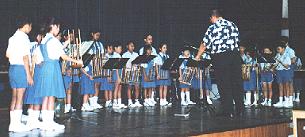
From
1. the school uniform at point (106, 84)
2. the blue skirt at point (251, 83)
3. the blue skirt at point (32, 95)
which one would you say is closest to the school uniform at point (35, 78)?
the blue skirt at point (32, 95)

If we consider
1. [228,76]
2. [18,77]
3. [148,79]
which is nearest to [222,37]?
[228,76]

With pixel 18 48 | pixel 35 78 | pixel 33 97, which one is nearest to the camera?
pixel 18 48

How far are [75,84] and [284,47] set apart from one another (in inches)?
208

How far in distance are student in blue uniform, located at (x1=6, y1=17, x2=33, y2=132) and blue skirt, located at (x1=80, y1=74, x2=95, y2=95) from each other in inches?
130

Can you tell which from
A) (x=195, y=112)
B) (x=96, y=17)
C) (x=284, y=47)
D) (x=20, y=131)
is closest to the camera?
(x=20, y=131)

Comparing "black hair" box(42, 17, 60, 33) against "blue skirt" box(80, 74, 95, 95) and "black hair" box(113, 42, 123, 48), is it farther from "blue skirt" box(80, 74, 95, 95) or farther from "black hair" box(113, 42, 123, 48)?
"black hair" box(113, 42, 123, 48)

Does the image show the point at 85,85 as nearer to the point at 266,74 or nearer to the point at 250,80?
the point at 250,80

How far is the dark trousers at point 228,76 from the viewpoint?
25.5 feet

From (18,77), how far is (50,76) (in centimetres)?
45

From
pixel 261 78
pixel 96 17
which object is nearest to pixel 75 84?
pixel 96 17

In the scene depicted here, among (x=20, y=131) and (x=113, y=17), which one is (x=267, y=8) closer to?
(x=113, y=17)

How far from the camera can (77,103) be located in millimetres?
10984

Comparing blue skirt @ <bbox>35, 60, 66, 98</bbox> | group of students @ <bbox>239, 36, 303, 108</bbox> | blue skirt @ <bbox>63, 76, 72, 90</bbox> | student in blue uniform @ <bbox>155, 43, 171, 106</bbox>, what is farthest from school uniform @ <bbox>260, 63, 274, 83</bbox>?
blue skirt @ <bbox>35, 60, 66, 98</bbox>

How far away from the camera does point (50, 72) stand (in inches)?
270
